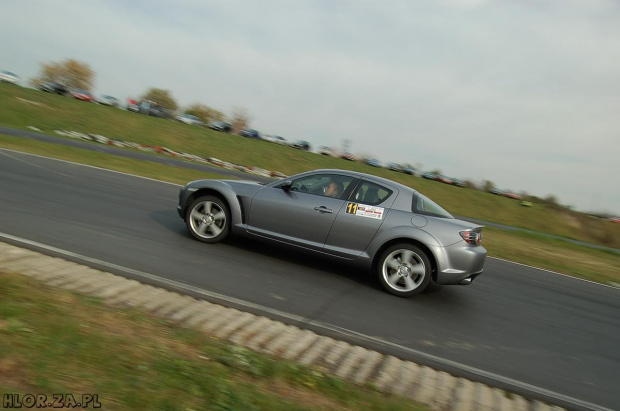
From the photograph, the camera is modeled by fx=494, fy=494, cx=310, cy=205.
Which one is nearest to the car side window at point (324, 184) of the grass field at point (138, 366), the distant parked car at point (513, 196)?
the grass field at point (138, 366)

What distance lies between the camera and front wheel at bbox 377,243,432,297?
21.8 ft

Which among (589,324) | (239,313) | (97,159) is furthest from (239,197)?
(97,159)

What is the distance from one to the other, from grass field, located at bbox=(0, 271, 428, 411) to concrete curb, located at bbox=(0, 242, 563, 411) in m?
0.27

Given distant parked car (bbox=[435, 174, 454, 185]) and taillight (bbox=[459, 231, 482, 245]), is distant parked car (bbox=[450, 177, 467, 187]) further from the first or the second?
taillight (bbox=[459, 231, 482, 245])

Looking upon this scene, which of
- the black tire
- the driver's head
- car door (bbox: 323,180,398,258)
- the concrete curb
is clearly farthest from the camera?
the black tire

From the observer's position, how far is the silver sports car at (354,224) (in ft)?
21.8

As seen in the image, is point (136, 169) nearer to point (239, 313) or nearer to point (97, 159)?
point (97, 159)

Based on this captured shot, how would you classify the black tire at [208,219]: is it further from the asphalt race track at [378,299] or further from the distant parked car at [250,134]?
the distant parked car at [250,134]

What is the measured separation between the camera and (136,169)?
60.8 feet

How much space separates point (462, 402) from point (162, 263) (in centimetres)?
408

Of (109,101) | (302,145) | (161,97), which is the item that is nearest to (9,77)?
(109,101)

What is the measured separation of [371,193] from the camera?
714 cm

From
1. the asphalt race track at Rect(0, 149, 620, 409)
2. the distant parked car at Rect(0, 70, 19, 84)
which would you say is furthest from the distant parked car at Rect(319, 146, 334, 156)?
the asphalt race track at Rect(0, 149, 620, 409)

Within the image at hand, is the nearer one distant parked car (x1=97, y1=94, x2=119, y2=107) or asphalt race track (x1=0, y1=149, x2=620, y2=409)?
asphalt race track (x1=0, y1=149, x2=620, y2=409)
